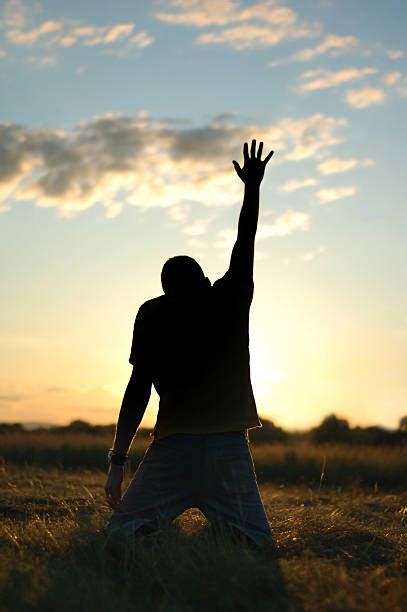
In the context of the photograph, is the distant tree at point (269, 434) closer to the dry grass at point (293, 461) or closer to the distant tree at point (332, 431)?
the distant tree at point (332, 431)

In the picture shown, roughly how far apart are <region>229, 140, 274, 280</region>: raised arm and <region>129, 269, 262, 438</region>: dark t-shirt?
77 mm

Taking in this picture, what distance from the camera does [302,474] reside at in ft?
51.0

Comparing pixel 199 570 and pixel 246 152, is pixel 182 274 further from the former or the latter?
pixel 199 570

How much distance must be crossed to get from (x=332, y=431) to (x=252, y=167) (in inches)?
948

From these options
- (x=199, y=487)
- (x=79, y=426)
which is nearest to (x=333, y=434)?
(x=79, y=426)

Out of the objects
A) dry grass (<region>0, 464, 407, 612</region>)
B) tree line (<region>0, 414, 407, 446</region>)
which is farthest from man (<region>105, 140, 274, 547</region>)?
tree line (<region>0, 414, 407, 446</region>)

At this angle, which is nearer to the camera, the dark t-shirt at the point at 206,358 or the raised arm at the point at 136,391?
the dark t-shirt at the point at 206,358

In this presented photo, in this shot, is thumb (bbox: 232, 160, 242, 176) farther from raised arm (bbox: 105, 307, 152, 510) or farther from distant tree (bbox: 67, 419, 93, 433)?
distant tree (bbox: 67, 419, 93, 433)

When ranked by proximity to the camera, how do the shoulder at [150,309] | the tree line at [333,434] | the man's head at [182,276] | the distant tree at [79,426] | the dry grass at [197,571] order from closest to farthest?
the dry grass at [197,571] < the man's head at [182,276] < the shoulder at [150,309] < the tree line at [333,434] < the distant tree at [79,426]

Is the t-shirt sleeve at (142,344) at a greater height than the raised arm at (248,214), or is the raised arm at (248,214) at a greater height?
the raised arm at (248,214)

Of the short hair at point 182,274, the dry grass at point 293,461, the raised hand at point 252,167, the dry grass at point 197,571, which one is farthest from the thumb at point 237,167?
the dry grass at point 293,461

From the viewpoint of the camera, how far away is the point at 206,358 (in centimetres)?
477

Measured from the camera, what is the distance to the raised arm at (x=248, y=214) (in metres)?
4.79

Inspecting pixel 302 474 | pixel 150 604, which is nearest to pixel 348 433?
pixel 302 474
